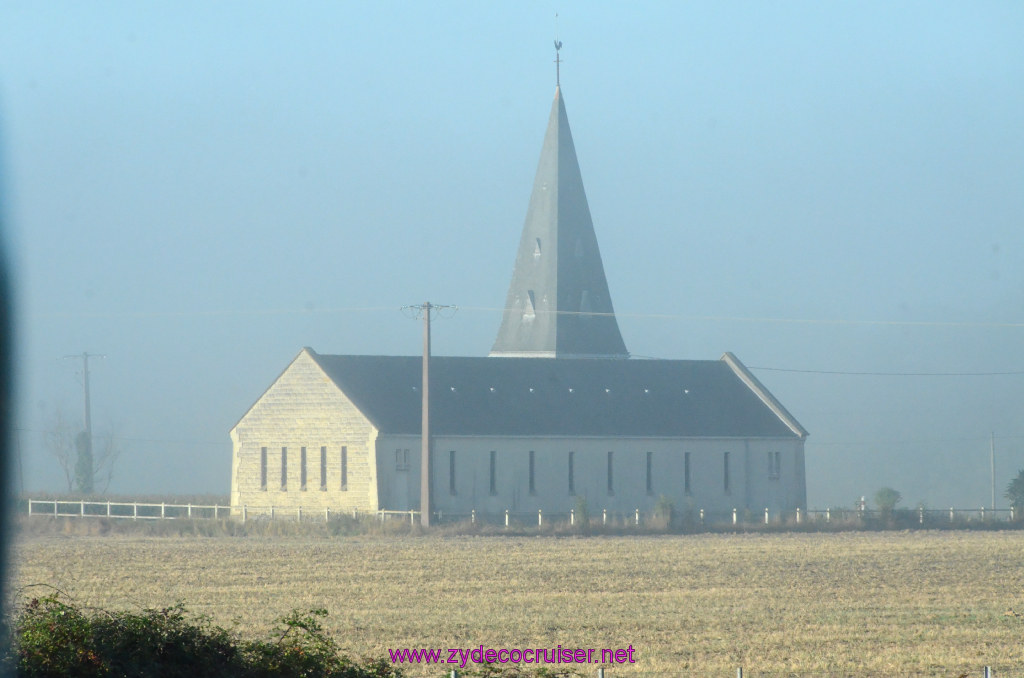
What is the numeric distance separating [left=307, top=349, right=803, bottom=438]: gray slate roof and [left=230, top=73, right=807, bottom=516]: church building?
0.21ft

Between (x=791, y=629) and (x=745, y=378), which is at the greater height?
(x=745, y=378)

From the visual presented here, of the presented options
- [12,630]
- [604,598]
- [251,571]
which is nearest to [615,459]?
[251,571]

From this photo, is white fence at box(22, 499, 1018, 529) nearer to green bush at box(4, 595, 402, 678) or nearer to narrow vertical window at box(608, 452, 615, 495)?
narrow vertical window at box(608, 452, 615, 495)

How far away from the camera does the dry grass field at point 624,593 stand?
17.2 m

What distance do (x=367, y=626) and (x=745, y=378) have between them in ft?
160

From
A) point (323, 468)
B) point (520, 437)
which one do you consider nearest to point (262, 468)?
point (323, 468)

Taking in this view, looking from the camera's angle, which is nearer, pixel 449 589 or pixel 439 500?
pixel 449 589

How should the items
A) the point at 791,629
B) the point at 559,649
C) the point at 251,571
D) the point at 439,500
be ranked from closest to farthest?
the point at 559,649 → the point at 791,629 → the point at 251,571 → the point at 439,500

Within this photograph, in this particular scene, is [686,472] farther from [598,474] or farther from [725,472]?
[598,474]

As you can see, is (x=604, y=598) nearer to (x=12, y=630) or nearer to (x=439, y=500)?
(x=12, y=630)

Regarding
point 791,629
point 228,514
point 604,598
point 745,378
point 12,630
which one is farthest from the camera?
point 745,378

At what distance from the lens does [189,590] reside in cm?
2506

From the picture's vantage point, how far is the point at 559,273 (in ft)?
237

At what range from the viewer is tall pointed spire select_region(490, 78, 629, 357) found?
72312mm
